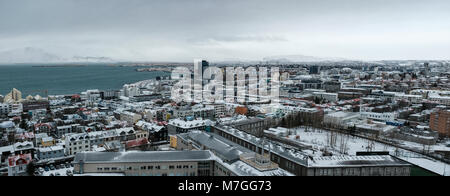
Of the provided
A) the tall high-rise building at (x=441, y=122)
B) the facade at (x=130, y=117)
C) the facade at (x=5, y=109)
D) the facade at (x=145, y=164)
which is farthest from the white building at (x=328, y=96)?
the facade at (x=5, y=109)

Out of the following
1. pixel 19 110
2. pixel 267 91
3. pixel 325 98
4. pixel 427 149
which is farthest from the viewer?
pixel 267 91

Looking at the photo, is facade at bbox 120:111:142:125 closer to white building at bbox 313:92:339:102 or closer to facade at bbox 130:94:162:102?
facade at bbox 130:94:162:102

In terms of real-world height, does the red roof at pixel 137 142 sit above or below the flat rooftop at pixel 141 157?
below

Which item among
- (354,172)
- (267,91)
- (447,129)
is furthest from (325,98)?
(354,172)

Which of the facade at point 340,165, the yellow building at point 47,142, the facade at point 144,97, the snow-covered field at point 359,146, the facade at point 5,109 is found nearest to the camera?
the facade at point 340,165

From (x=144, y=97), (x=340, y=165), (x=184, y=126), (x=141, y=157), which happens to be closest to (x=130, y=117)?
(x=184, y=126)

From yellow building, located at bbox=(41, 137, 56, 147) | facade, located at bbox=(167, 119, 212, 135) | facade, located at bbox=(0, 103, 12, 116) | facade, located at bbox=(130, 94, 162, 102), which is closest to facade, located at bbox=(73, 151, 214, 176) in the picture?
yellow building, located at bbox=(41, 137, 56, 147)

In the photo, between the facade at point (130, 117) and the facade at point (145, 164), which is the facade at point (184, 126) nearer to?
the facade at point (130, 117)
